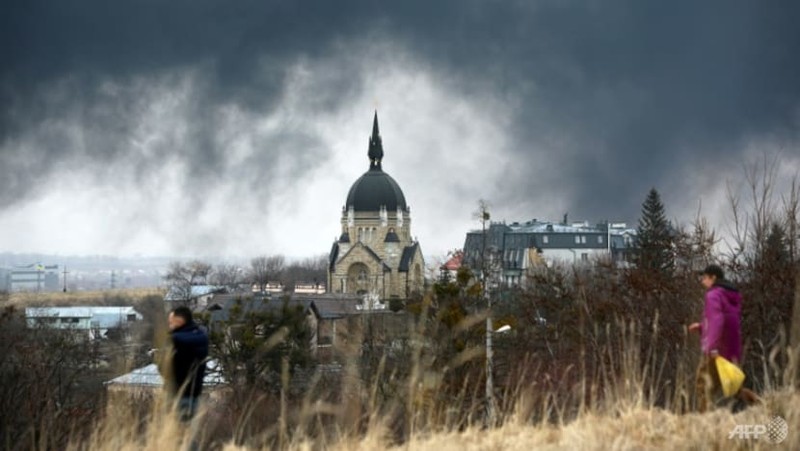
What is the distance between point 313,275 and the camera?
458ft

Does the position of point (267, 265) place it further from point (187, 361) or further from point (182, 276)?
point (187, 361)

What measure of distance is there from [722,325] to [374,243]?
94.8m

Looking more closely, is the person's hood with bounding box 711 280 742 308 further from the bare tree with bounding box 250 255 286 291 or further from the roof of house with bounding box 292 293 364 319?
the bare tree with bounding box 250 255 286 291

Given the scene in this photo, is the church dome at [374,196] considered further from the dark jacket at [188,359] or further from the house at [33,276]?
the dark jacket at [188,359]

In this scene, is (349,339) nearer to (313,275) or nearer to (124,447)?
(124,447)

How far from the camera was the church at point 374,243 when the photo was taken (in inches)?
3821

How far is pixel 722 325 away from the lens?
24.6 ft

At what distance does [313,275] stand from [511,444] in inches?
5245

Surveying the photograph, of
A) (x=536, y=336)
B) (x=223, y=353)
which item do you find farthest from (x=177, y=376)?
(x=223, y=353)

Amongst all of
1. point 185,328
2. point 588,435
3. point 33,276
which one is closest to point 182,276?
point 185,328

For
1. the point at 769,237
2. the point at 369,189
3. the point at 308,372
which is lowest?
the point at 308,372

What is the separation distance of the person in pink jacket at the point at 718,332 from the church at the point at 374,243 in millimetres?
86348

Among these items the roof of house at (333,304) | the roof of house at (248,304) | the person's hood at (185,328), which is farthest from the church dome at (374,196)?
the person's hood at (185,328)

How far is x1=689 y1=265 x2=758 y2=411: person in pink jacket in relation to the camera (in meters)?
7.48
